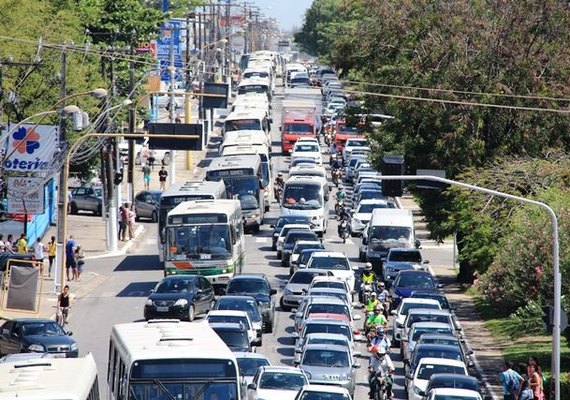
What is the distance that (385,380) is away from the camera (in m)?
38.4

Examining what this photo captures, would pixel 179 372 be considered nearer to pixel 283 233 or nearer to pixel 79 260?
pixel 79 260

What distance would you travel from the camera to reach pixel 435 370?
37.9 m

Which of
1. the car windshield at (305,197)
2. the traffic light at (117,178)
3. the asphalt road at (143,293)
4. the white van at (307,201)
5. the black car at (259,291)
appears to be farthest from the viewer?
the car windshield at (305,197)

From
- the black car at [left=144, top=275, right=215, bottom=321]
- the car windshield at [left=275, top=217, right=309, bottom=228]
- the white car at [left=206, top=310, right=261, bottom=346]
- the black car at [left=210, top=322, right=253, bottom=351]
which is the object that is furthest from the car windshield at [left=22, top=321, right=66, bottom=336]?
the car windshield at [left=275, top=217, right=309, bottom=228]

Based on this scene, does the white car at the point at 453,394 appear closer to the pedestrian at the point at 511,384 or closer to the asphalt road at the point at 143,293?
the pedestrian at the point at 511,384

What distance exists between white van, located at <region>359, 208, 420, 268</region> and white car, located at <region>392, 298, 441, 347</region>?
1309 centimetres

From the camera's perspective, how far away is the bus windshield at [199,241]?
54250 mm

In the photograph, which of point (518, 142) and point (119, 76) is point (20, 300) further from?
point (119, 76)

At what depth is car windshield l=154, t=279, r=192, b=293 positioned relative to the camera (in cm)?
4891

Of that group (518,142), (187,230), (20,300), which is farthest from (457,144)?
(20,300)

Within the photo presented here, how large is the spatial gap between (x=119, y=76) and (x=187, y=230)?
3317cm

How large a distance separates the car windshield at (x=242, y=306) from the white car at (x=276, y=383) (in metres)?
9.77

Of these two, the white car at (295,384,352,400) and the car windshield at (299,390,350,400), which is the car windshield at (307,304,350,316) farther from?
the car windshield at (299,390,350,400)

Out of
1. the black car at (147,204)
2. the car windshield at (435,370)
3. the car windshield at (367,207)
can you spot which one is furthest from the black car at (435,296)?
the black car at (147,204)
